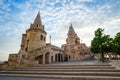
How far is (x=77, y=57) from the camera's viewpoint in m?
42.0

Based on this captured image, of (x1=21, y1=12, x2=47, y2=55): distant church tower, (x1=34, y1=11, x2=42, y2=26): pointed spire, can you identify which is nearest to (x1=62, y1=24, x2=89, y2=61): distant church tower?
(x1=21, y1=12, x2=47, y2=55): distant church tower

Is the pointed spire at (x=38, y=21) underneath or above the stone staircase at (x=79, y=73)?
→ above

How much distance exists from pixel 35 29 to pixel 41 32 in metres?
1.87

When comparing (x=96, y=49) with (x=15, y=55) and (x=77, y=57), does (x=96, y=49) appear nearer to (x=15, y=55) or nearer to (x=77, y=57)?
(x=15, y=55)

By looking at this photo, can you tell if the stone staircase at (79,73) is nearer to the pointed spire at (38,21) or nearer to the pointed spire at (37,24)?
the pointed spire at (37,24)

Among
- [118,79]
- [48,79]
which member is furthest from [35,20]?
[118,79]

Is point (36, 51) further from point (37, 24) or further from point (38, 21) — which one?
point (38, 21)

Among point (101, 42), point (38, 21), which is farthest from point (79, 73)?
point (38, 21)

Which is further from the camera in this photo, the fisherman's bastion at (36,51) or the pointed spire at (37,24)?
the pointed spire at (37,24)

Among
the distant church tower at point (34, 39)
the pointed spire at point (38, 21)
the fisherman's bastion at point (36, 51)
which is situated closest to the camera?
the fisherman's bastion at point (36, 51)

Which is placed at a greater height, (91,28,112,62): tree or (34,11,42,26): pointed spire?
(34,11,42,26): pointed spire

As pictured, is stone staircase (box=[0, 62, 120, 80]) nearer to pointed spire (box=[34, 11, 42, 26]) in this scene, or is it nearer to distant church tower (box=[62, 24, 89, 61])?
pointed spire (box=[34, 11, 42, 26])

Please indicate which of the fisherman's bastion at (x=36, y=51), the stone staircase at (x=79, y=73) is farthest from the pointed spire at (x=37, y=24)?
the stone staircase at (x=79, y=73)

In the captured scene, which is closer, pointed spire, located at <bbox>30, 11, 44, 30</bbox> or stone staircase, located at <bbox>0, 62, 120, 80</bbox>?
stone staircase, located at <bbox>0, 62, 120, 80</bbox>
